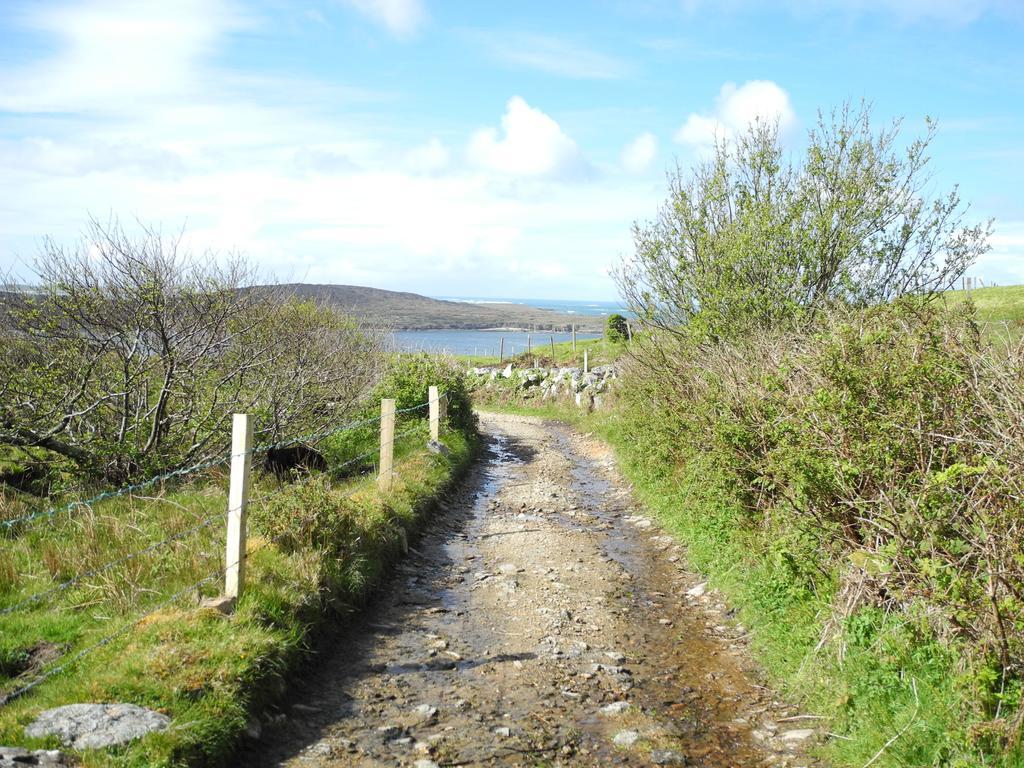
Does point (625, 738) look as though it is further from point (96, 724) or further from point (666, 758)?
point (96, 724)

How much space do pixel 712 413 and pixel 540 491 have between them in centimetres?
620

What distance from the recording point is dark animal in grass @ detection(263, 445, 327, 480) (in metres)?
12.8

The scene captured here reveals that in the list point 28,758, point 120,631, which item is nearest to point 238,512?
point 120,631

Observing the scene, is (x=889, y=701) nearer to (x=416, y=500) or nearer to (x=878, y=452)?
(x=878, y=452)

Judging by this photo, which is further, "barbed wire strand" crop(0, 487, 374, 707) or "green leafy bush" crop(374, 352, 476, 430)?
"green leafy bush" crop(374, 352, 476, 430)

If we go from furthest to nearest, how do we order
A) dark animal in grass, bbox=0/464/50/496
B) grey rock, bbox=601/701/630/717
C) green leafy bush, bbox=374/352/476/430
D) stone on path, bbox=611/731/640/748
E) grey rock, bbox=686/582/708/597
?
green leafy bush, bbox=374/352/476/430 < dark animal in grass, bbox=0/464/50/496 < grey rock, bbox=686/582/708/597 < grey rock, bbox=601/701/630/717 < stone on path, bbox=611/731/640/748

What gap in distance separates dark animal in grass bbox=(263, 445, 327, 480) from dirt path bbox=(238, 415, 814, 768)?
8.89 feet

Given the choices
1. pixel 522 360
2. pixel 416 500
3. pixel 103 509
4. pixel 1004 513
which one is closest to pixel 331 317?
pixel 416 500

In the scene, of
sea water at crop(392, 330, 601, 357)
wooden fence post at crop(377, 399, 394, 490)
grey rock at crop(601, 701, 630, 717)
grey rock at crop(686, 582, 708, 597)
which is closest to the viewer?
grey rock at crop(601, 701, 630, 717)

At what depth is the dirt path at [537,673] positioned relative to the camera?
5723 mm

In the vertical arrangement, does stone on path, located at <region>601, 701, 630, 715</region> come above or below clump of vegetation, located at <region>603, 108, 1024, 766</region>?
below

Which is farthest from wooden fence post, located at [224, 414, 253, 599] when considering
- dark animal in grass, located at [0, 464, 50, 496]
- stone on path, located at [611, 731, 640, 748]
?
dark animal in grass, located at [0, 464, 50, 496]

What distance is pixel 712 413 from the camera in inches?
416

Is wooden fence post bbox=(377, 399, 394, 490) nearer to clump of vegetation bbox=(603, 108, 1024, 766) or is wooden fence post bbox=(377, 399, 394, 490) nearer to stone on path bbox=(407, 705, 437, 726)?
clump of vegetation bbox=(603, 108, 1024, 766)
